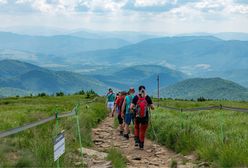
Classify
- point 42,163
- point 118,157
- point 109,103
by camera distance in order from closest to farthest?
point 42,163
point 118,157
point 109,103

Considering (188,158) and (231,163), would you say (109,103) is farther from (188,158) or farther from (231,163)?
(231,163)

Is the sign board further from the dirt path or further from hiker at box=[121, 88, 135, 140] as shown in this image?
hiker at box=[121, 88, 135, 140]

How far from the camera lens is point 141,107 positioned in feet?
48.8

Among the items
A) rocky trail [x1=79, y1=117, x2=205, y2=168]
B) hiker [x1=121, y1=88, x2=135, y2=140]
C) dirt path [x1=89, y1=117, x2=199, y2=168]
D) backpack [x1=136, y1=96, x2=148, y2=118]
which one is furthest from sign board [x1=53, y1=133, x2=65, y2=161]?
hiker [x1=121, y1=88, x2=135, y2=140]

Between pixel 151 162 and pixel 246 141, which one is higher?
pixel 246 141

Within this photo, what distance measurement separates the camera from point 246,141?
11555 millimetres

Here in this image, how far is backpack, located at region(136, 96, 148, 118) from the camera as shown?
1491 centimetres

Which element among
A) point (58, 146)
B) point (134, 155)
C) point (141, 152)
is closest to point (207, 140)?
point (134, 155)

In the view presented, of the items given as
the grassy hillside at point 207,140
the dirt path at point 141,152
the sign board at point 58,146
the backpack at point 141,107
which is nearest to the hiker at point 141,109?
the backpack at point 141,107

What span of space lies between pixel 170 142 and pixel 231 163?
5894 mm

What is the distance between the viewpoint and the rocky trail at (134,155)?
38.9 ft

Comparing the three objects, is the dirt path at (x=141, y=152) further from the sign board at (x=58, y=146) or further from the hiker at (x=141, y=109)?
the sign board at (x=58, y=146)

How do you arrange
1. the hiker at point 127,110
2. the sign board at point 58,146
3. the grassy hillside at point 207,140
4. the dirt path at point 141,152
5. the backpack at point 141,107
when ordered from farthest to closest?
the hiker at point 127,110, the backpack at point 141,107, the dirt path at point 141,152, the grassy hillside at point 207,140, the sign board at point 58,146

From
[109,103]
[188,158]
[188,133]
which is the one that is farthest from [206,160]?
[109,103]
